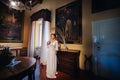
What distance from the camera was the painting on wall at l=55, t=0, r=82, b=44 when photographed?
439 centimetres

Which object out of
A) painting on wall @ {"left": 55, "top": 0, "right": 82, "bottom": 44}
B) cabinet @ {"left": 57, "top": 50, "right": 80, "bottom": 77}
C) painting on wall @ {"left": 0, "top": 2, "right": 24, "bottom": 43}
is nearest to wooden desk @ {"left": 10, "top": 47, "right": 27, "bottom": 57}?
painting on wall @ {"left": 0, "top": 2, "right": 24, "bottom": 43}

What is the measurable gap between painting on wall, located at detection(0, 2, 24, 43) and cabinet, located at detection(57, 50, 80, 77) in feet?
12.8

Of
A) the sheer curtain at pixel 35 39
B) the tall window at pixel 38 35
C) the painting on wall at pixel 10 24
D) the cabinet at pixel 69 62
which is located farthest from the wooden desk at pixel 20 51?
the cabinet at pixel 69 62

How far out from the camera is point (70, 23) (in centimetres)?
479

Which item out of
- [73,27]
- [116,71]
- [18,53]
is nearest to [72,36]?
[73,27]

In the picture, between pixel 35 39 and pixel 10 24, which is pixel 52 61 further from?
pixel 35 39

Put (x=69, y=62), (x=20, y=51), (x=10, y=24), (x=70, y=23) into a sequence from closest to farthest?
1. (x=69, y=62)
2. (x=70, y=23)
3. (x=10, y=24)
4. (x=20, y=51)

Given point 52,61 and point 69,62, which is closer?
point 52,61

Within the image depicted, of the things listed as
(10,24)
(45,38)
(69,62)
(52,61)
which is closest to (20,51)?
(10,24)

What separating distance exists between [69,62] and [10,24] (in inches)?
192

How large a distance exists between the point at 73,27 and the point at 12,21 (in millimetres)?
4437

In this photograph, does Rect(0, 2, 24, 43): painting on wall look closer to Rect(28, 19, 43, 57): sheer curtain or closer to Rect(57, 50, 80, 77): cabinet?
Rect(28, 19, 43, 57): sheer curtain

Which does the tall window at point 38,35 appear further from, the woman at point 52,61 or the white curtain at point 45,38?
the woman at point 52,61

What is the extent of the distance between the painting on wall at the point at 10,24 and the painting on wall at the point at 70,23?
3.18 m
